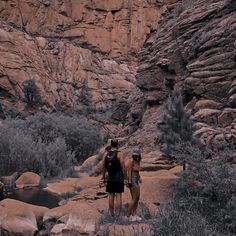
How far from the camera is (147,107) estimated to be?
2048 cm

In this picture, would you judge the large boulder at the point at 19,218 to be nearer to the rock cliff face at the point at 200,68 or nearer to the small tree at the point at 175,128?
the small tree at the point at 175,128

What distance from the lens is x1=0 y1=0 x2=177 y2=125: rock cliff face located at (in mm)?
40688

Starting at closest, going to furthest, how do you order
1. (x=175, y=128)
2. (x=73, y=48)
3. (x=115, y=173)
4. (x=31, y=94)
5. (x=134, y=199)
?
(x=134, y=199)
(x=115, y=173)
(x=175, y=128)
(x=31, y=94)
(x=73, y=48)

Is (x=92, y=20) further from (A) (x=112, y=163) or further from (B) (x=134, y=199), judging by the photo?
(B) (x=134, y=199)

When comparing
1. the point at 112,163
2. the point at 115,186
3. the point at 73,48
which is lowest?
the point at 115,186

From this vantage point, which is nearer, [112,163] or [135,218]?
[135,218]

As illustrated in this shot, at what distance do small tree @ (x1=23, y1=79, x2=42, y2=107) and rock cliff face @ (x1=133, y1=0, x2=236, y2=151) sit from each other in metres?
17.5

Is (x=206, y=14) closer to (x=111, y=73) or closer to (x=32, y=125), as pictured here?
(x=32, y=125)

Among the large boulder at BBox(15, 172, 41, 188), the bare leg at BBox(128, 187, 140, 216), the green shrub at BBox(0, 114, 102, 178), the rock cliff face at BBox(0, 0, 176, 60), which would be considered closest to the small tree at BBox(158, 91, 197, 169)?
the bare leg at BBox(128, 187, 140, 216)

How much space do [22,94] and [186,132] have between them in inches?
1129

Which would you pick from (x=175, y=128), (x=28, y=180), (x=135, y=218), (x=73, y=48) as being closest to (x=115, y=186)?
(x=135, y=218)

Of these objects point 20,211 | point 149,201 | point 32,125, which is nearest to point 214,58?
point 149,201

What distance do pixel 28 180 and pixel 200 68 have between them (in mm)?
6984

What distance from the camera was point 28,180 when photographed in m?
14.4
